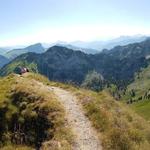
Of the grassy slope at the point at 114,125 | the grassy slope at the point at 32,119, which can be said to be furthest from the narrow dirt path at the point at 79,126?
the grassy slope at the point at 32,119

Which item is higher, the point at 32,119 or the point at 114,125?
the point at 32,119

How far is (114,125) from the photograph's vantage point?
88.6 ft

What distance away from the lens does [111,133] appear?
984 inches

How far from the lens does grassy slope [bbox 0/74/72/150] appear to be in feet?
80.8

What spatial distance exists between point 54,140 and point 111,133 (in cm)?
466

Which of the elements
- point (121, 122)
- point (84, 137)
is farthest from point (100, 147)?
point (121, 122)

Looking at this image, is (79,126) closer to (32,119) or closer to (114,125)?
(114,125)

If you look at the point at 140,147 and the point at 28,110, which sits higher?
the point at 28,110

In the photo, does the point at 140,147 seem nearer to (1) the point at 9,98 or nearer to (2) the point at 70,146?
(2) the point at 70,146

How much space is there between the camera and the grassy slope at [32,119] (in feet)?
80.8

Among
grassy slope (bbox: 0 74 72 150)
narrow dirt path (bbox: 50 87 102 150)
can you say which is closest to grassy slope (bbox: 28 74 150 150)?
narrow dirt path (bbox: 50 87 102 150)

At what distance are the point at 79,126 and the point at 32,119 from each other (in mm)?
4428

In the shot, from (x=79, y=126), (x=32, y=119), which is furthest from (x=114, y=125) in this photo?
(x=32, y=119)

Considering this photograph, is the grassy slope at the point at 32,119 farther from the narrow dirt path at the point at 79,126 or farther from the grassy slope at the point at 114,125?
the grassy slope at the point at 114,125
